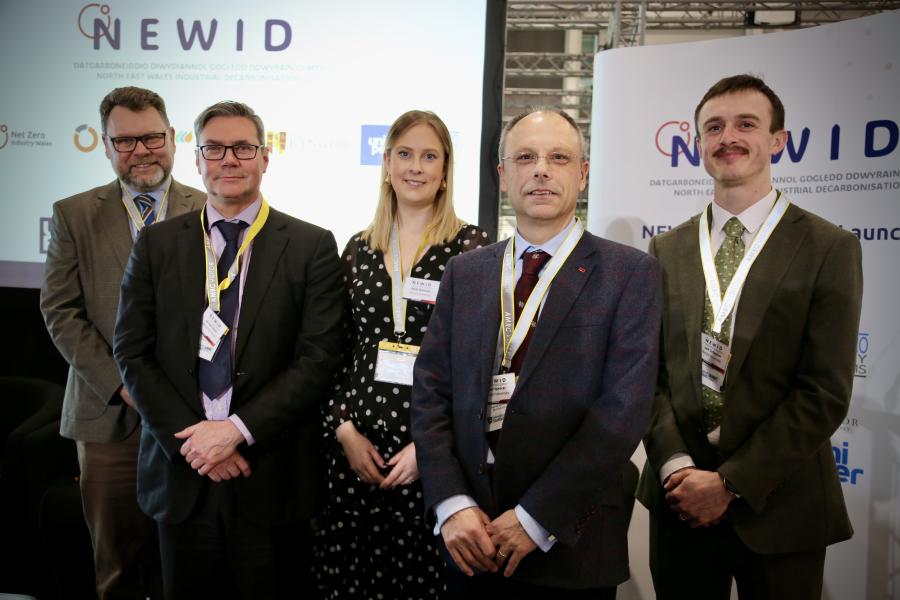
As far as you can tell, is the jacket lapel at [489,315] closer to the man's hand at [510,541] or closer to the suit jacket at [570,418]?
the suit jacket at [570,418]

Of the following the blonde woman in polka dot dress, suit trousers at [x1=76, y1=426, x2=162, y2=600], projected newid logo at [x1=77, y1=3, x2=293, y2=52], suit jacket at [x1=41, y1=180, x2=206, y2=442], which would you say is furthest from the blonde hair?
projected newid logo at [x1=77, y1=3, x2=293, y2=52]

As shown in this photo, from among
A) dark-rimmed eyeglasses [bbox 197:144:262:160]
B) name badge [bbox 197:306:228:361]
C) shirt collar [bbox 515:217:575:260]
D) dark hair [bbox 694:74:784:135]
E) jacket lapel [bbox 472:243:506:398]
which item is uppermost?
dark hair [bbox 694:74:784:135]

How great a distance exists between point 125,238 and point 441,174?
1.29 metres

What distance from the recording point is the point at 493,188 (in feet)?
11.2

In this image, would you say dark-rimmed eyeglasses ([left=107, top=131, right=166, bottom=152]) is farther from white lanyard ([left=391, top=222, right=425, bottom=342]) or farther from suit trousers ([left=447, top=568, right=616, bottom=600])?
suit trousers ([left=447, top=568, right=616, bottom=600])

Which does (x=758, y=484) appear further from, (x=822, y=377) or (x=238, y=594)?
(x=238, y=594)

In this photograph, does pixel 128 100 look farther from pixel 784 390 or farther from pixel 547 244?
pixel 784 390

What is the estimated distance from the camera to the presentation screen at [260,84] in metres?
3.42

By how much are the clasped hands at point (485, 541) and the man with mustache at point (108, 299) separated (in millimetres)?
1525

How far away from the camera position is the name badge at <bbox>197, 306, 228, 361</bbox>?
2.03 metres

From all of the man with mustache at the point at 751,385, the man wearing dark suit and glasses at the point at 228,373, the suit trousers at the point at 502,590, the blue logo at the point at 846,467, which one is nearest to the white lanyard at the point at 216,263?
the man wearing dark suit and glasses at the point at 228,373

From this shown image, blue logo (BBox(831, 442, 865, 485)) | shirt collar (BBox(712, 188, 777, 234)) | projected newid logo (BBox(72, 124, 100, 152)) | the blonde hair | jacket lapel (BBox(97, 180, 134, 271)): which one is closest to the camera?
shirt collar (BBox(712, 188, 777, 234))

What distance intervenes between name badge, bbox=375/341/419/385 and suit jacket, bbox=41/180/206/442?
1.05m

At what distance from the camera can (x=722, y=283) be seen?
1.90 meters
